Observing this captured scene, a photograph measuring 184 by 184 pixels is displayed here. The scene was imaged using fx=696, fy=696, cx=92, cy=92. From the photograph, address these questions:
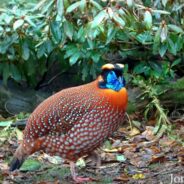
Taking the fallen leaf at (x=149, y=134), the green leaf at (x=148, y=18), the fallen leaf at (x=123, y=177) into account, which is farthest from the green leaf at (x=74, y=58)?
the fallen leaf at (x=123, y=177)

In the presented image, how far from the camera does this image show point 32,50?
23.7ft

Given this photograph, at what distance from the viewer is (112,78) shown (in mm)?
5262

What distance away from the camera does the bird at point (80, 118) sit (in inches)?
203

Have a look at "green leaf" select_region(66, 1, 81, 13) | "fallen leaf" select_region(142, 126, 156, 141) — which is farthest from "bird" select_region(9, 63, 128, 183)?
"fallen leaf" select_region(142, 126, 156, 141)

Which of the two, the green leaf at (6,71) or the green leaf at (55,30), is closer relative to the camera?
the green leaf at (55,30)

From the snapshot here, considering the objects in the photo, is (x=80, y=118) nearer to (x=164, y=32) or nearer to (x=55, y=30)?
(x=164, y=32)

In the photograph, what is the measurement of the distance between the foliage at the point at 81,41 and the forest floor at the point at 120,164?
2.85 feet

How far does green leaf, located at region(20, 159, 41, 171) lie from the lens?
5.77 meters

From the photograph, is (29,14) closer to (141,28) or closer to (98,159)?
(141,28)

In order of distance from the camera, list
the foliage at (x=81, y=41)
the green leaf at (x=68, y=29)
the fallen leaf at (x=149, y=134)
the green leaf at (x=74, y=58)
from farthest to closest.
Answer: the green leaf at (x=74, y=58) < the fallen leaf at (x=149, y=134) < the green leaf at (x=68, y=29) < the foliage at (x=81, y=41)

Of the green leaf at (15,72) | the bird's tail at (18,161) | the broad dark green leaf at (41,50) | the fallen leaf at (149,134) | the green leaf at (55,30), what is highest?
the green leaf at (55,30)

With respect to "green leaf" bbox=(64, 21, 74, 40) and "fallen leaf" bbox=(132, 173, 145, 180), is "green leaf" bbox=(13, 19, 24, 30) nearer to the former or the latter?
"green leaf" bbox=(64, 21, 74, 40)

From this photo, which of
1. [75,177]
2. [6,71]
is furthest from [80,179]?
[6,71]

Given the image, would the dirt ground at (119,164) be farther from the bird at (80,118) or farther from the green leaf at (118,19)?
the green leaf at (118,19)
